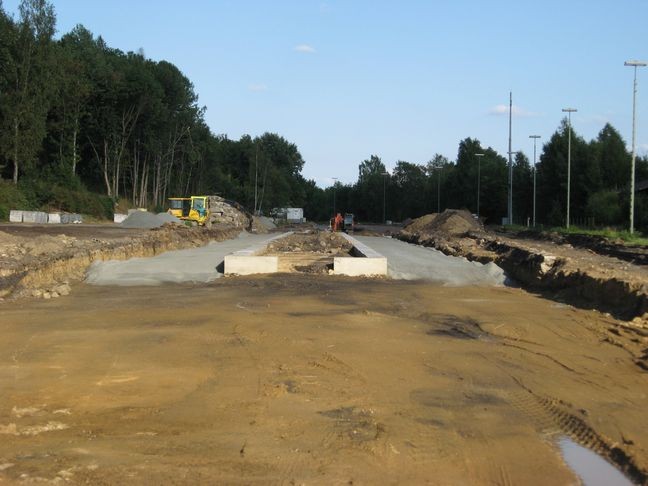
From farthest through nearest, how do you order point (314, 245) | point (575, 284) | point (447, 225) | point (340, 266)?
point (447, 225) → point (314, 245) → point (340, 266) → point (575, 284)

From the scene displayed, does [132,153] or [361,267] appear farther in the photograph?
[132,153]

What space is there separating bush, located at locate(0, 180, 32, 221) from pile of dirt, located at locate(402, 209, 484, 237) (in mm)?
30024

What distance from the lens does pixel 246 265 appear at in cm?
1934

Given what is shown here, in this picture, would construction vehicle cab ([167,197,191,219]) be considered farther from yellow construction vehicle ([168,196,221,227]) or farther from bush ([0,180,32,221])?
bush ([0,180,32,221])

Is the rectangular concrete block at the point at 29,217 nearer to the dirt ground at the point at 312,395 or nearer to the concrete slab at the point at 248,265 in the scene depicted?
the concrete slab at the point at 248,265

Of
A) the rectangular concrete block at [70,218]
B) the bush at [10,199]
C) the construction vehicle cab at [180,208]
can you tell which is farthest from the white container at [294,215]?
the bush at [10,199]

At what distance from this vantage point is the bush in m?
47.0

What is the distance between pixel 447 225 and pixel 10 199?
33832mm

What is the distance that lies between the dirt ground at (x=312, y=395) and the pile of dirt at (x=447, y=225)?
122 ft

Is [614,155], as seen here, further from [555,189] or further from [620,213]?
[620,213]

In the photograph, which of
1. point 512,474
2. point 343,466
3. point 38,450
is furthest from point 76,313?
point 512,474

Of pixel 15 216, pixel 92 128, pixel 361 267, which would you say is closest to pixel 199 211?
pixel 15 216

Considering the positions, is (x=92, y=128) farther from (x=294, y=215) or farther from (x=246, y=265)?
(x=246, y=265)

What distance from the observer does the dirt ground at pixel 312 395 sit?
15.8ft
